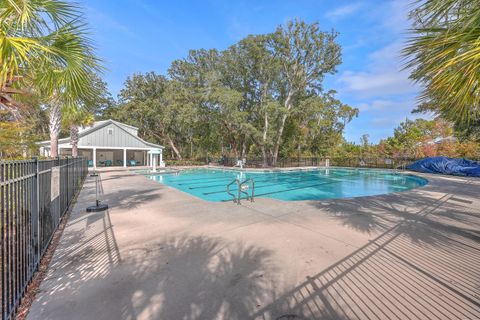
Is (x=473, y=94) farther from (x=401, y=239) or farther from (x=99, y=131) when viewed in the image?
(x=99, y=131)

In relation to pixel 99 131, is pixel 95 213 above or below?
below

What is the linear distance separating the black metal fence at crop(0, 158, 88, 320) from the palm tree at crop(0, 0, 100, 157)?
1026 mm

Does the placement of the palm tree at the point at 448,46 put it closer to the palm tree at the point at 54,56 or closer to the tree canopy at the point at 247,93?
the palm tree at the point at 54,56

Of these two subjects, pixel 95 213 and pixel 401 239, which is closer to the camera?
pixel 401 239

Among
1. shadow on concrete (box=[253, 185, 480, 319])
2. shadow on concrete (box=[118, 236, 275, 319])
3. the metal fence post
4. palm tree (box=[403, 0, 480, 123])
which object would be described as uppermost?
palm tree (box=[403, 0, 480, 123])

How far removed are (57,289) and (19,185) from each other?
4.15 ft

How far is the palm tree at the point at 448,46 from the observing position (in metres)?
2.01

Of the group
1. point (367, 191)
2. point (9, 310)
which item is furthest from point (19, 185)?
point (367, 191)

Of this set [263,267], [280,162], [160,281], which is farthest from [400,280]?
[280,162]

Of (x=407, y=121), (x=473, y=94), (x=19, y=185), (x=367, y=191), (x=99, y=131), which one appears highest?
(x=407, y=121)

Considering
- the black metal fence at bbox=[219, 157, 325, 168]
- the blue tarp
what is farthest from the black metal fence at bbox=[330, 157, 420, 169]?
the blue tarp

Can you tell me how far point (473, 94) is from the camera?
8.50 ft

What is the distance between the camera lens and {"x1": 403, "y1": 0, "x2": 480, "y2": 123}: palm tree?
2.01 metres

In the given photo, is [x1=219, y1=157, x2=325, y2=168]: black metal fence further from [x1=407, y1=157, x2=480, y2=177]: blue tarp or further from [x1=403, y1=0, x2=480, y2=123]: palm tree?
Answer: [x1=403, y1=0, x2=480, y2=123]: palm tree
